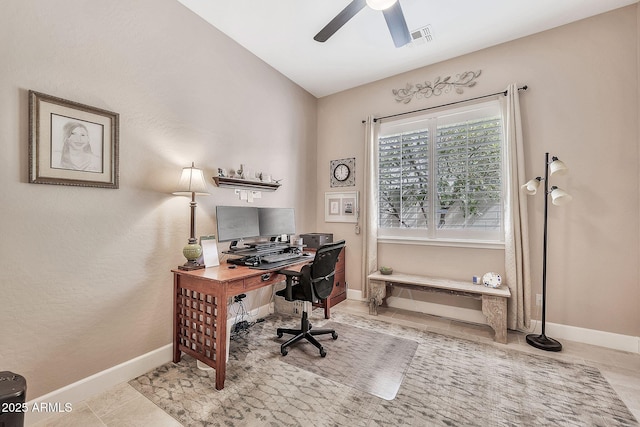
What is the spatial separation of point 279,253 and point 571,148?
309 cm

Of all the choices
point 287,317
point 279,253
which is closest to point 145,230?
point 279,253

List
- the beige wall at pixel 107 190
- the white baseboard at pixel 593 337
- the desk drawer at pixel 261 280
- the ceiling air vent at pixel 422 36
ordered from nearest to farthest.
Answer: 1. the beige wall at pixel 107 190
2. the desk drawer at pixel 261 280
3. the white baseboard at pixel 593 337
4. the ceiling air vent at pixel 422 36

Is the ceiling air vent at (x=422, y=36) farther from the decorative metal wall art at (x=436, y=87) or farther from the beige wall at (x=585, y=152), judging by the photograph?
the beige wall at (x=585, y=152)

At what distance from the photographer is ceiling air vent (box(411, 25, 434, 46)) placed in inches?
104

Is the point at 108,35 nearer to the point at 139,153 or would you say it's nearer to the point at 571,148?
the point at 139,153

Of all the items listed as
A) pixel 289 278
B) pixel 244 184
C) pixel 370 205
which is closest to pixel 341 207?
pixel 370 205

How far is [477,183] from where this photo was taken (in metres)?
2.99

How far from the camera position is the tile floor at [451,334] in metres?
1.57

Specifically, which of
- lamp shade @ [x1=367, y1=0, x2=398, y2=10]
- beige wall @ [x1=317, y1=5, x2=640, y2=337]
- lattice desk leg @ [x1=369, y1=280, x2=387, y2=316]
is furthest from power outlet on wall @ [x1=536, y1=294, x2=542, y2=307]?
lamp shade @ [x1=367, y1=0, x2=398, y2=10]

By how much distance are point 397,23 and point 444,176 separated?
179 cm

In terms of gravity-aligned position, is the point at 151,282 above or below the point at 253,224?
below

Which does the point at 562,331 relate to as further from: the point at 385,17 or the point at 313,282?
the point at 385,17

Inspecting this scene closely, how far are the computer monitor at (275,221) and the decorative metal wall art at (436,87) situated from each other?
2138 mm

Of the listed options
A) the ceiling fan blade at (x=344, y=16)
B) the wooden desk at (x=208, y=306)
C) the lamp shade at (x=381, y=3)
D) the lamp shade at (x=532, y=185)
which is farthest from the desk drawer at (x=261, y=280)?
the lamp shade at (x=532, y=185)
